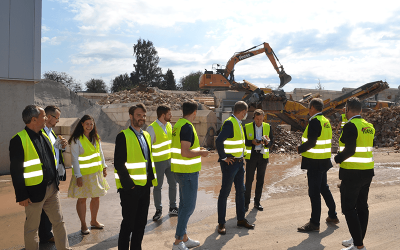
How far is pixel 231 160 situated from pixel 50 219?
2386 millimetres

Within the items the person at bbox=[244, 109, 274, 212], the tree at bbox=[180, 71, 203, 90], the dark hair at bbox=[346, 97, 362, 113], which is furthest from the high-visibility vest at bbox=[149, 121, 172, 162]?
the tree at bbox=[180, 71, 203, 90]

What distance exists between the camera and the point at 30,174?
3225 millimetres

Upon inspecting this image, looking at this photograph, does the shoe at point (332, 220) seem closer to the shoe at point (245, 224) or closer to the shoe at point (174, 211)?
the shoe at point (245, 224)

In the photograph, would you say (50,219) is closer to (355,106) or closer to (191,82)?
(355,106)

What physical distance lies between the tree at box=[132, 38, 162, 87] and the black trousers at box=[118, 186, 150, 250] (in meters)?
57.5

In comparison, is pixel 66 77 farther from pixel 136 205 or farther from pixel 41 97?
pixel 136 205

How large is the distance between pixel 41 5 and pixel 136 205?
8.67 metres

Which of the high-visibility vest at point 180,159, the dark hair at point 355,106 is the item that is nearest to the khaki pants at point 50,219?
the high-visibility vest at point 180,159

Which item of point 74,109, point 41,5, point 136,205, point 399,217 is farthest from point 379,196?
point 74,109

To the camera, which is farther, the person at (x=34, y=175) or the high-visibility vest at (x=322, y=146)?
the high-visibility vest at (x=322, y=146)

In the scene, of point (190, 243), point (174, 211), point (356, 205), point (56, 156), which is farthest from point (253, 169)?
point (56, 156)

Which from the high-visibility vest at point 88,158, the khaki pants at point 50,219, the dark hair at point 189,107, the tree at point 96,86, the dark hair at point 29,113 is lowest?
the khaki pants at point 50,219

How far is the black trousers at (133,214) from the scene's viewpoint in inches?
124

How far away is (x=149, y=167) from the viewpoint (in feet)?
11.3
